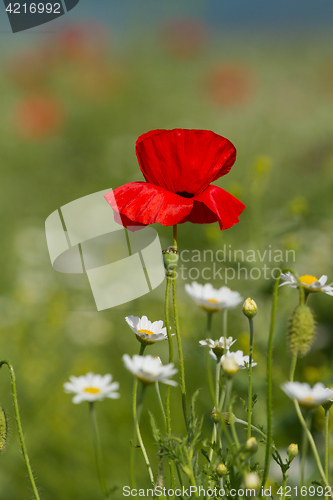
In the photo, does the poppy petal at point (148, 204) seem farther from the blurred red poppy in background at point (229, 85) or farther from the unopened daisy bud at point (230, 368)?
the blurred red poppy in background at point (229, 85)

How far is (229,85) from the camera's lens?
9.45 ft

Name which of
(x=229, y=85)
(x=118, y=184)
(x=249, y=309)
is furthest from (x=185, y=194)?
(x=229, y=85)

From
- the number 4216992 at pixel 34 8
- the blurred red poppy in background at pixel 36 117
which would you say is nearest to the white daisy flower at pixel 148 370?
the number 4216992 at pixel 34 8

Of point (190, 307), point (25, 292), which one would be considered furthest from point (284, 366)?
point (25, 292)

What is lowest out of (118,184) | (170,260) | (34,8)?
(118,184)

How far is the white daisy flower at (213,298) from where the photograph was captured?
0.40 m

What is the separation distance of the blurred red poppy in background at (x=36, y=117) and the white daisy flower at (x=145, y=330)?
2.05 meters

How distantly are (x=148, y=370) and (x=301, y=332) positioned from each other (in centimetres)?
14

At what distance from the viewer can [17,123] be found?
2.47 m

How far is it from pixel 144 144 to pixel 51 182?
2040 mm

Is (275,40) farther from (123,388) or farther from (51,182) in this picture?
(123,388)

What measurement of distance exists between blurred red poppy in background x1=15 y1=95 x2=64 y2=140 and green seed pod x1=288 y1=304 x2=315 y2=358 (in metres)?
2.19

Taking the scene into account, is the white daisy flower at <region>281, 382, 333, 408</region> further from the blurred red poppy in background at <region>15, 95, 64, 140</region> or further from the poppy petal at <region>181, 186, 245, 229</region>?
the blurred red poppy in background at <region>15, 95, 64, 140</region>

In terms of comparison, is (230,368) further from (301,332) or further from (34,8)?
(34,8)
